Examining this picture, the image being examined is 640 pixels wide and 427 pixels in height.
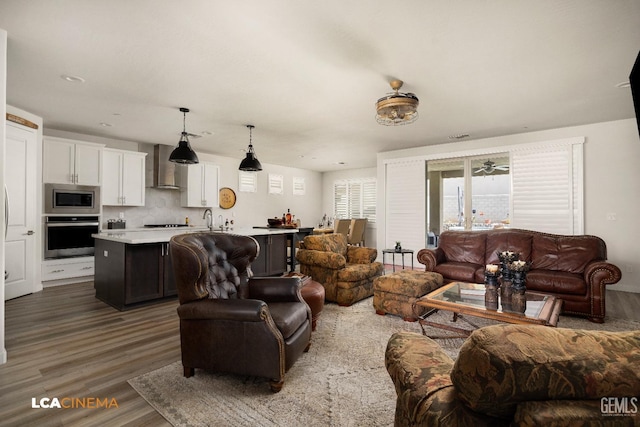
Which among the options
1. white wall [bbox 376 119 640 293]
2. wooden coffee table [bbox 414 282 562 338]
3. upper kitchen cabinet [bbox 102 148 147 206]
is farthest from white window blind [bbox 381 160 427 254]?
upper kitchen cabinet [bbox 102 148 147 206]

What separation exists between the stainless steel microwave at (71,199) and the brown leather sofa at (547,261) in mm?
5702

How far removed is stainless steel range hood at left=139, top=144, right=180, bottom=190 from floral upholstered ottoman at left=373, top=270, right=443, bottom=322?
507 centimetres

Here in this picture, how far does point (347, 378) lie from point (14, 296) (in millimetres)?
4883

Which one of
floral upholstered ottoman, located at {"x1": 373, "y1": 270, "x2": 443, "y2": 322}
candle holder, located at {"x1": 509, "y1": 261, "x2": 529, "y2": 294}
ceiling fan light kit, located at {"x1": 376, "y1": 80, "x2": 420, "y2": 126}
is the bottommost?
floral upholstered ottoman, located at {"x1": 373, "y1": 270, "x2": 443, "y2": 322}

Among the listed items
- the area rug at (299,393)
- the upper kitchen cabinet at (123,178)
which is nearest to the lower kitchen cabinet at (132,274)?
the area rug at (299,393)

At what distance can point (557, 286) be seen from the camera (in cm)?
371

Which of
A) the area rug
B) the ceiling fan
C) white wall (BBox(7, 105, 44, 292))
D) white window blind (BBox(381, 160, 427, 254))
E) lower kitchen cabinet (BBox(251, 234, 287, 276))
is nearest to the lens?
the area rug

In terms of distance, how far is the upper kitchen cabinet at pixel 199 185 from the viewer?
6.97m

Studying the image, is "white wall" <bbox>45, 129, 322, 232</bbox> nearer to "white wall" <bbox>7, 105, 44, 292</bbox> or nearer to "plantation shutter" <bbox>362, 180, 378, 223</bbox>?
"white wall" <bbox>7, 105, 44, 292</bbox>

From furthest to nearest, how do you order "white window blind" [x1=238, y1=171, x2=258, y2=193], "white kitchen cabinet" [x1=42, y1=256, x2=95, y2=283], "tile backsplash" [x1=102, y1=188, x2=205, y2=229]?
"white window blind" [x1=238, y1=171, x2=258, y2=193], "tile backsplash" [x1=102, y1=188, x2=205, y2=229], "white kitchen cabinet" [x1=42, y1=256, x2=95, y2=283]

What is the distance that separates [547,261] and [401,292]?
89.4 inches

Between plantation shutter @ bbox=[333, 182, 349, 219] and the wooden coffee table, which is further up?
plantation shutter @ bbox=[333, 182, 349, 219]

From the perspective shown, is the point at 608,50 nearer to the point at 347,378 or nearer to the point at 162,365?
the point at 347,378

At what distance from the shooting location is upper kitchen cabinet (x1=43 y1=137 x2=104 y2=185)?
5.06m
